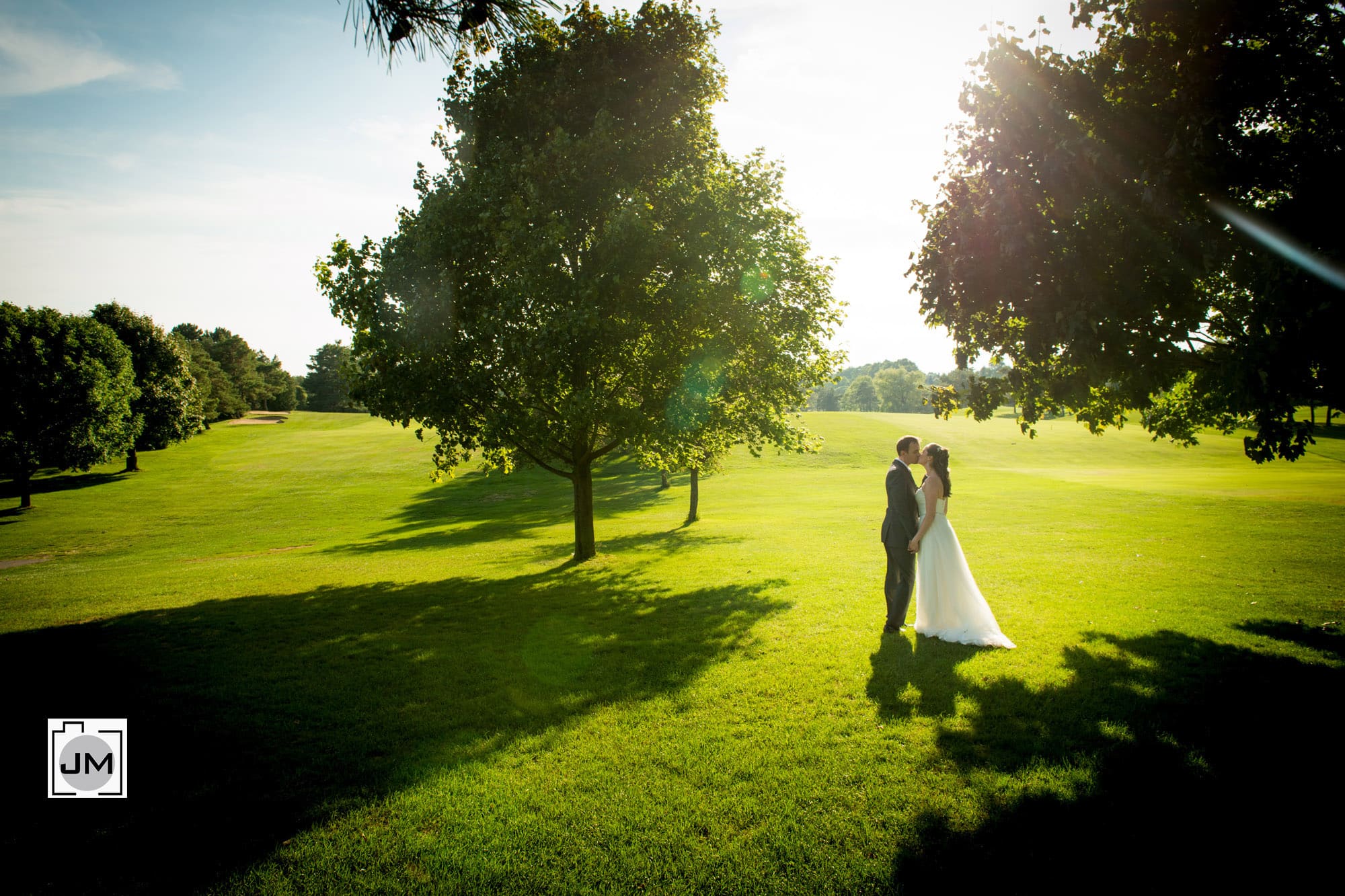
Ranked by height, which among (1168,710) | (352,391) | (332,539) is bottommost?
(332,539)

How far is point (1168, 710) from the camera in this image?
23.1ft

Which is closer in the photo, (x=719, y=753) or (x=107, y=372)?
(x=719, y=753)

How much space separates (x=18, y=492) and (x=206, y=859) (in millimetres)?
57963

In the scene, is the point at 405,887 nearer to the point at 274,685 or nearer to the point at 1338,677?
the point at 274,685

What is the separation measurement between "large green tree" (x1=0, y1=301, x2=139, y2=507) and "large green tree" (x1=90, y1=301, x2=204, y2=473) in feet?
30.2

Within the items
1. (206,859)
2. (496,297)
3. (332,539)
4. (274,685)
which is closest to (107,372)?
(332,539)

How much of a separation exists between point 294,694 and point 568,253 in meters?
11.4

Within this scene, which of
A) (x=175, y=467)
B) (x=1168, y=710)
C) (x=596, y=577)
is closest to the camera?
(x=1168, y=710)

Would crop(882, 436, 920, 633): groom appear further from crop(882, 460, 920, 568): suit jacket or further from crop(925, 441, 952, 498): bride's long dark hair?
crop(925, 441, 952, 498): bride's long dark hair

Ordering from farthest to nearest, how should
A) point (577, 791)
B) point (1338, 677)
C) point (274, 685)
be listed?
point (274, 685), point (1338, 677), point (577, 791)

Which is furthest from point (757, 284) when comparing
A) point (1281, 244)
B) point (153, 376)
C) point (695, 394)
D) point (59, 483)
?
point (153, 376)

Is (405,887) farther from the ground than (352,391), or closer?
closer

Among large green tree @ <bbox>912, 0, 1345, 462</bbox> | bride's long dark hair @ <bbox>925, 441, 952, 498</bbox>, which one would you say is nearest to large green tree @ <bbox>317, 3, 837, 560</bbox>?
large green tree @ <bbox>912, 0, 1345, 462</bbox>

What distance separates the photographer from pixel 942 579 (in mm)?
9930
